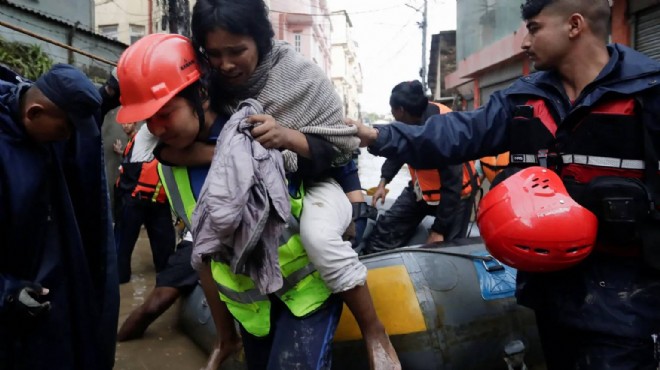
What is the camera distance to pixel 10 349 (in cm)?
193

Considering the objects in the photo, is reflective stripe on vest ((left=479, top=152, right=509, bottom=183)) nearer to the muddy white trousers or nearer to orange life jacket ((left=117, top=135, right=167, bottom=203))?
the muddy white trousers

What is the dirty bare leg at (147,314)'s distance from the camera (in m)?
3.67

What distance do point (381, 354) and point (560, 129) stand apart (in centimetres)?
105

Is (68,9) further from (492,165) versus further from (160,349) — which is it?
(492,165)

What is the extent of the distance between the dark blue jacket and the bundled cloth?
2.14ft

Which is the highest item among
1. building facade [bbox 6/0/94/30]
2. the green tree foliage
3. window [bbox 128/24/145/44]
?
window [bbox 128/24/145/44]

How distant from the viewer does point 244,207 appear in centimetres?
156

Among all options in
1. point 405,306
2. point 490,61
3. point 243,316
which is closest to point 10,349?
point 243,316

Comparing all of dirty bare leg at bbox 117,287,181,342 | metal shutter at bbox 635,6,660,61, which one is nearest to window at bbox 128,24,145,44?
metal shutter at bbox 635,6,660,61

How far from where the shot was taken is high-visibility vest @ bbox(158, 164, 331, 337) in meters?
1.86

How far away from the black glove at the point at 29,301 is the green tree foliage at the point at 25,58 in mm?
6495

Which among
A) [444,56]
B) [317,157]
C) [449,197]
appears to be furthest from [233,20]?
[444,56]

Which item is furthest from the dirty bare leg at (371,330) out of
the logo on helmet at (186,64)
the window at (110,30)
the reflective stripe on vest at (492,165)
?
the window at (110,30)

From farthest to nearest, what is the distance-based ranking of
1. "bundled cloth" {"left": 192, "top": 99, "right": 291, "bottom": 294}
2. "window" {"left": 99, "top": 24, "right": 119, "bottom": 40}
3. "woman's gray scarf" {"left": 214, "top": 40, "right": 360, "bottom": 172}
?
"window" {"left": 99, "top": 24, "right": 119, "bottom": 40}
"woman's gray scarf" {"left": 214, "top": 40, "right": 360, "bottom": 172}
"bundled cloth" {"left": 192, "top": 99, "right": 291, "bottom": 294}
